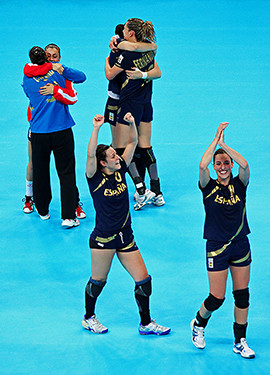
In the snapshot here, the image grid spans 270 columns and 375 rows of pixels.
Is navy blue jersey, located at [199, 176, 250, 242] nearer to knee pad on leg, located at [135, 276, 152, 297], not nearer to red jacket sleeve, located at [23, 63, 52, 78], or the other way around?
knee pad on leg, located at [135, 276, 152, 297]

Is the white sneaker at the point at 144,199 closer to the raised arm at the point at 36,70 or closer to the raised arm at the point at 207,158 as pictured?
the raised arm at the point at 36,70

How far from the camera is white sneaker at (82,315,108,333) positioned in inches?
237

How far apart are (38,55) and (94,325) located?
321cm

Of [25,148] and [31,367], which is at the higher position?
[25,148]

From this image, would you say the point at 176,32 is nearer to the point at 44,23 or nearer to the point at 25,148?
the point at 44,23

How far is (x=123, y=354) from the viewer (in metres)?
5.74

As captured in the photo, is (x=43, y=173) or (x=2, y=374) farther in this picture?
(x=43, y=173)

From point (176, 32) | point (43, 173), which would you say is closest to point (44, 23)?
point (176, 32)

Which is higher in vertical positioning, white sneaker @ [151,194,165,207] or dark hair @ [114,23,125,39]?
dark hair @ [114,23,125,39]

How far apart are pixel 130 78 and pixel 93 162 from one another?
2749mm

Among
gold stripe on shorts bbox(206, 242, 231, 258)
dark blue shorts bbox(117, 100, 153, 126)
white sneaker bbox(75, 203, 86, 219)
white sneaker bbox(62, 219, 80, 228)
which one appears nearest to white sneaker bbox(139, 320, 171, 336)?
gold stripe on shorts bbox(206, 242, 231, 258)

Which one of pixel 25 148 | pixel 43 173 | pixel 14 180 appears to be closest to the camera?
pixel 43 173

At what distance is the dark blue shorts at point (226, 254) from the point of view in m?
5.57

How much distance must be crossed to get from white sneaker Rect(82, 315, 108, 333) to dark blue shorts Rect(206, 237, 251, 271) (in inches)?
46.8
